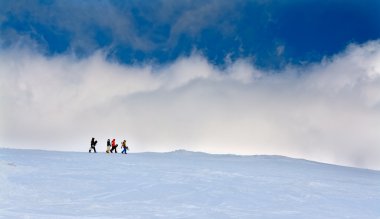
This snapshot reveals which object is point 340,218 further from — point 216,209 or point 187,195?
point 187,195

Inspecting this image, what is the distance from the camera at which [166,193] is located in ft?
68.3

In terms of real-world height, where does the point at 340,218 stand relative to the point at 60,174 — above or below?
below

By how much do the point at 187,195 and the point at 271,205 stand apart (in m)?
3.58

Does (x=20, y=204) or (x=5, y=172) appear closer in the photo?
(x=20, y=204)

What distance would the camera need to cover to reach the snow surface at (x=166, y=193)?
16922mm

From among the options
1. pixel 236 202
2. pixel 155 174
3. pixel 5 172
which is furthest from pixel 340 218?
pixel 5 172

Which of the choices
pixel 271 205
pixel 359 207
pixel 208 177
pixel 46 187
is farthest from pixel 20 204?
pixel 359 207

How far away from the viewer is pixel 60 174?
2434 cm

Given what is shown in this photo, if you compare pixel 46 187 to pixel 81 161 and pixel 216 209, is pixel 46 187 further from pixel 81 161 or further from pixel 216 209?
pixel 81 161

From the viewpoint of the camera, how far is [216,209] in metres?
17.9

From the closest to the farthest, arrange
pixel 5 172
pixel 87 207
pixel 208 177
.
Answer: pixel 87 207, pixel 5 172, pixel 208 177

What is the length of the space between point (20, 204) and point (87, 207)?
243 centimetres

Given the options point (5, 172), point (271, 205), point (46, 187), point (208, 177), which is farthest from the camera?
point (208, 177)

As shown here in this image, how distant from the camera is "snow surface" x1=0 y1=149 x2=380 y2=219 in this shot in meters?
16.9
